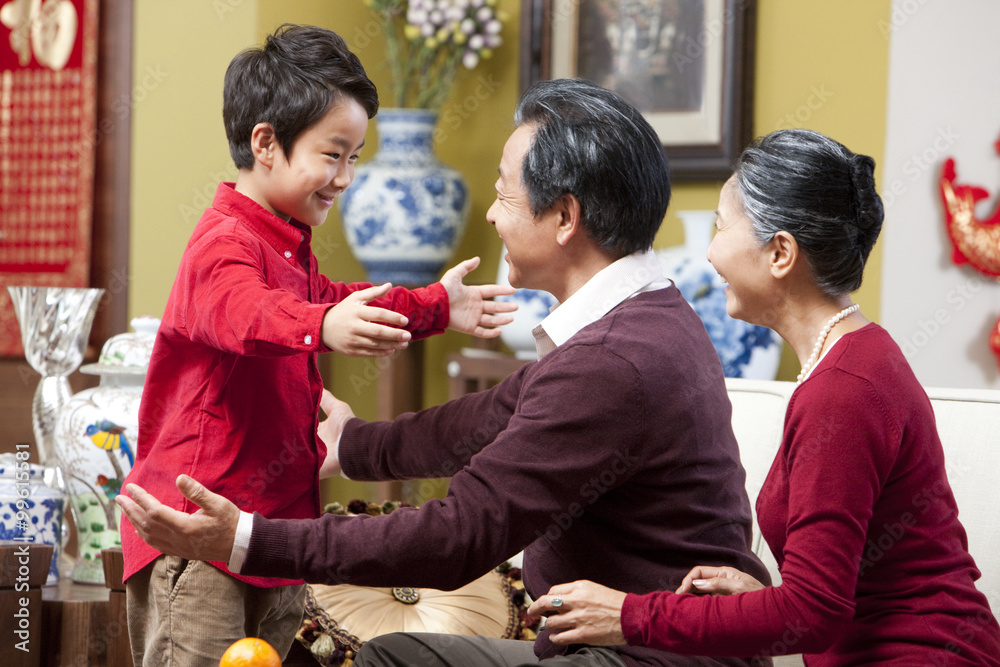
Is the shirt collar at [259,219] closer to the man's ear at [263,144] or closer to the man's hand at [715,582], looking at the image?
the man's ear at [263,144]

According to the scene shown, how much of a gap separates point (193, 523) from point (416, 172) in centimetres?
192

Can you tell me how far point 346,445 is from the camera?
160cm

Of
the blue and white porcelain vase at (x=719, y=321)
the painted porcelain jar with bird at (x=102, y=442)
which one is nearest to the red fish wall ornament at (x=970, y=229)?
the blue and white porcelain vase at (x=719, y=321)

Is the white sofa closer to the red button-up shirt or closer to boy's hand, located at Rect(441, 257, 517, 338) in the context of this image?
boy's hand, located at Rect(441, 257, 517, 338)

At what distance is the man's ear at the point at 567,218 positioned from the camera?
1.32 m

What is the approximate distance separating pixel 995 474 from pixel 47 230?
8.10 feet

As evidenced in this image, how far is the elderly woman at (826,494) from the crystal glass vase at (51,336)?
1363 millimetres

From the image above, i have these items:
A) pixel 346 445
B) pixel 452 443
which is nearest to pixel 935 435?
pixel 452 443

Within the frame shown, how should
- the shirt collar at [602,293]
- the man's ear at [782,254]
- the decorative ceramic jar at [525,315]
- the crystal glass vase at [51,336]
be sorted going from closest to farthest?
the man's ear at [782,254]
the shirt collar at [602,293]
the crystal glass vase at [51,336]
the decorative ceramic jar at [525,315]

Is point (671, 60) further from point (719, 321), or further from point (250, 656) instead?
point (250, 656)

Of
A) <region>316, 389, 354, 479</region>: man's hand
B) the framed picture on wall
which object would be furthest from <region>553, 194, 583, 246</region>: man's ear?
the framed picture on wall

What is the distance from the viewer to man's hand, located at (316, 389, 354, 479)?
1.63m

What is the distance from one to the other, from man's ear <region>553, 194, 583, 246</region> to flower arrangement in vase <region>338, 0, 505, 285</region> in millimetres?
1604

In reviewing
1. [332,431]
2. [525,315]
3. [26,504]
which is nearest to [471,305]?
[332,431]
